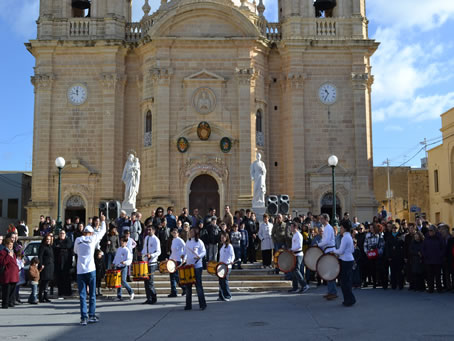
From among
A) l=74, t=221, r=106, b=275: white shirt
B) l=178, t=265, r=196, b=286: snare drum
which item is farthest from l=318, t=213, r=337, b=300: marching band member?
l=74, t=221, r=106, b=275: white shirt

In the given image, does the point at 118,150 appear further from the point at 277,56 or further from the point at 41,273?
the point at 41,273

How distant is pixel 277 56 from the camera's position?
3388 centimetres

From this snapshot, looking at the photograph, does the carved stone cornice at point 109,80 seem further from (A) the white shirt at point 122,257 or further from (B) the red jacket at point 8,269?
(A) the white shirt at point 122,257

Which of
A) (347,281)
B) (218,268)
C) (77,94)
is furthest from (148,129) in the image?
(347,281)

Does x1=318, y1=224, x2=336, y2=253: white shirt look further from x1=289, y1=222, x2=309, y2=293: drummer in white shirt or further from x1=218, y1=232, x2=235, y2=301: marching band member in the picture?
x1=218, y1=232, x2=235, y2=301: marching band member

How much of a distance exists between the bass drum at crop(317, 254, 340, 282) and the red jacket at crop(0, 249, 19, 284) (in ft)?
26.6

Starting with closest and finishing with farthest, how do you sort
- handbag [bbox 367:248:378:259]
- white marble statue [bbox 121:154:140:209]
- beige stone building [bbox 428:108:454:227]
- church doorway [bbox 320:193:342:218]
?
handbag [bbox 367:248:378:259] → white marble statue [bbox 121:154:140:209] → church doorway [bbox 320:193:342:218] → beige stone building [bbox 428:108:454:227]

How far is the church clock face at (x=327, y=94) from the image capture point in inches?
1302

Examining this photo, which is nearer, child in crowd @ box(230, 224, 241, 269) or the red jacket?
the red jacket

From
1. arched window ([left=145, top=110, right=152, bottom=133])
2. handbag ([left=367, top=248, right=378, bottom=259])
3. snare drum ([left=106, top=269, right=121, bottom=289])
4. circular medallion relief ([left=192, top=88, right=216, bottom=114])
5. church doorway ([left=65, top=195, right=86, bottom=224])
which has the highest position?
circular medallion relief ([left=192, top=88, right=216, bottom=114])

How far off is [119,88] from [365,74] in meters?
14.0

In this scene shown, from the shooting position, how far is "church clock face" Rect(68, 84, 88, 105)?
1298 inches

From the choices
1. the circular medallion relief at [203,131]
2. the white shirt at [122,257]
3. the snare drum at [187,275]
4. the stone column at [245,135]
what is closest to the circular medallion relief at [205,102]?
the circular medallion relief at [203,131]

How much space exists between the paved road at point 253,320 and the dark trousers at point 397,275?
51.8 inches
